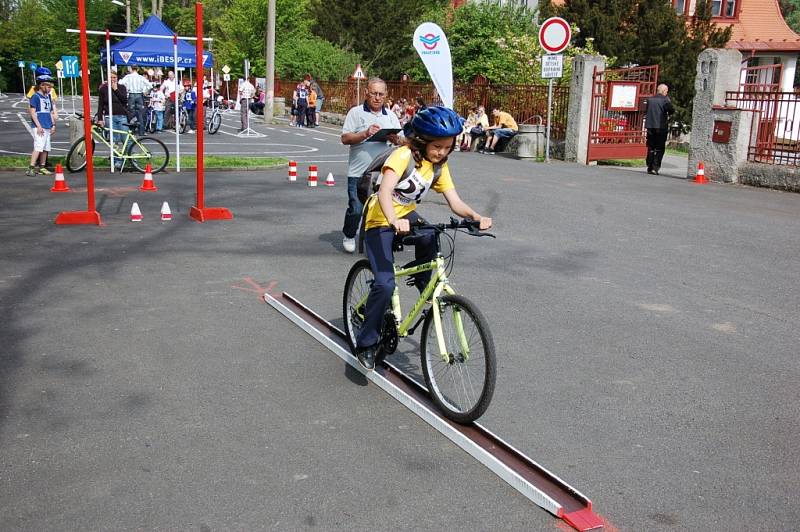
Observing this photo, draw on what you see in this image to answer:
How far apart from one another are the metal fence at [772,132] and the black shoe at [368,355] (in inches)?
546

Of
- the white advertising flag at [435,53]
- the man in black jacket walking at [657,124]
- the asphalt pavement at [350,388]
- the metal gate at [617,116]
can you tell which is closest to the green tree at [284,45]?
the metal gate at [617,116]

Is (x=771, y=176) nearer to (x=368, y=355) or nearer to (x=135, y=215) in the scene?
(x=135, y=215)

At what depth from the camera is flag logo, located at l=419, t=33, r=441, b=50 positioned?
41.2 ft

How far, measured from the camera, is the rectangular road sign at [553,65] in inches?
826

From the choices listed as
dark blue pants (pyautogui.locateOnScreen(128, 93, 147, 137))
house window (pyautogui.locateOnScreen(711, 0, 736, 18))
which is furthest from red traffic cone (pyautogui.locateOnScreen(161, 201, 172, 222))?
house window (pyautogui.locateOnScreen(711, 0, 736, 18))

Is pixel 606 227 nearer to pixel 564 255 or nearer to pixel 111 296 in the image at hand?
pixel 564 255

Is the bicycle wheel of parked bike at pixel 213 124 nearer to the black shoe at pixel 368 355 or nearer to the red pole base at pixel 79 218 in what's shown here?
the red pole base at pixel 79 218

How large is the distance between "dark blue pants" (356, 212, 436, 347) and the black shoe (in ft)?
0.18

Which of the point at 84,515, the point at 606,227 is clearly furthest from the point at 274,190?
the point at 84,515

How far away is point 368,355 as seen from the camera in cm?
536

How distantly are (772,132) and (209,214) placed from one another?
39.1ft

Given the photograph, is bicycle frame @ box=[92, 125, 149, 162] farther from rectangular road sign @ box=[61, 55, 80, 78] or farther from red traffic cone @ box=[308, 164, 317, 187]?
rectangular road sign @ box=[61, 55, 80, 78]

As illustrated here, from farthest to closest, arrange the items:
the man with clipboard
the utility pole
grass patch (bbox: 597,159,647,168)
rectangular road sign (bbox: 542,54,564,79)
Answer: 1. the utility pole
2. grass patch (bbox: 597,159,647,168)
3. rectangular road sign (bbox: 542,54,564,79)
4. the man with clipboard

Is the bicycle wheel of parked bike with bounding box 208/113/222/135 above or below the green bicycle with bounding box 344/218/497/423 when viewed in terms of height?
above
